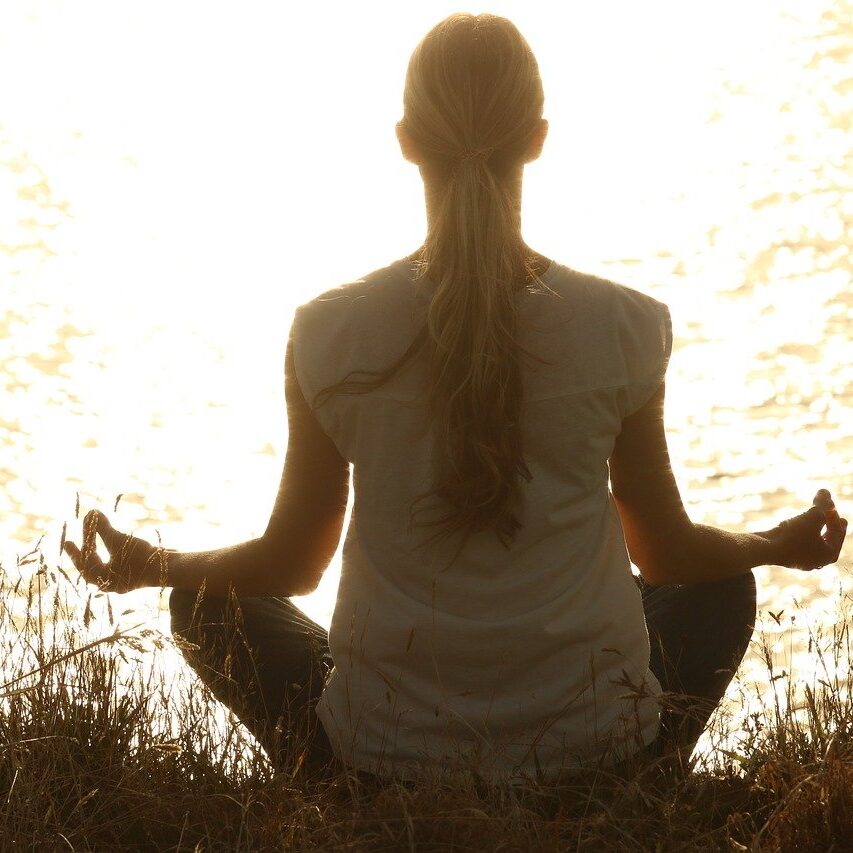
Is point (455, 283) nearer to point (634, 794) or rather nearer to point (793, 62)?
point (634, 794)

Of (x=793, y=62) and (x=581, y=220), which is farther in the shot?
(x=793, y=62)

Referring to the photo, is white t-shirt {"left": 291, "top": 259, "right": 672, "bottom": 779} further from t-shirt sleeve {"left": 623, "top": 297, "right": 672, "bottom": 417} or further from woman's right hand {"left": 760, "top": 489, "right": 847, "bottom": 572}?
woman's right hand {"left": 760, "top": 489, "right": 847, "bottom": 572}

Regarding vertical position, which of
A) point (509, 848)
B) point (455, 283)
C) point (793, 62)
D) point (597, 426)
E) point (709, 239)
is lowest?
point (509, 848)

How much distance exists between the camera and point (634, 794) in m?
2.04

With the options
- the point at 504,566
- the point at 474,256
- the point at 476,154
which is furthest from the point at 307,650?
the point at 476,154

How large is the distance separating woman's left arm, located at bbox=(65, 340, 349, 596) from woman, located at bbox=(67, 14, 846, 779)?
0.05 meters

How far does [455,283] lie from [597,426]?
29 centimetres

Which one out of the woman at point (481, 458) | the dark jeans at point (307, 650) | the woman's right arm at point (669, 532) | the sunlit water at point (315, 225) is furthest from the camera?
the sunlit water at point (315, 225)

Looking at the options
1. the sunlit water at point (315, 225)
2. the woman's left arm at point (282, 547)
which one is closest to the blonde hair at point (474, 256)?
the woman's left arm at point (282, 547)

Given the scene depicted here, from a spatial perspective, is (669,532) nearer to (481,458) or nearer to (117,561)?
(481,458)

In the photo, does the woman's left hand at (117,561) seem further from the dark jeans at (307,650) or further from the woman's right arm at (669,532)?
the woman's right arm at (669,532)

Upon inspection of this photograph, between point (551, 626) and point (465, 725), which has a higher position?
point (551, 626)

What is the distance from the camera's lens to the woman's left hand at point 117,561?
245 cm

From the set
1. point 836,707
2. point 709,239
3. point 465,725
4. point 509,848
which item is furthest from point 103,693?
point 709,239
